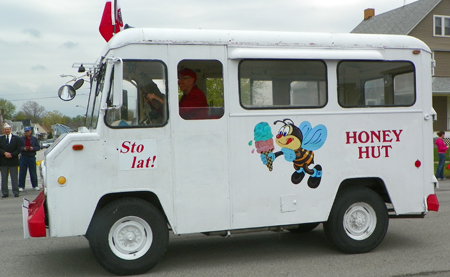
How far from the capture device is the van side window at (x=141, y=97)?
17.7ft

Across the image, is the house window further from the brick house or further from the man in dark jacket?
the man in dark jacket

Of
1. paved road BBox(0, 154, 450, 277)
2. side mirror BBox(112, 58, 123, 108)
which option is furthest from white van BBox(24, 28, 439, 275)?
paved road BBox(0, 154, 450, 277)

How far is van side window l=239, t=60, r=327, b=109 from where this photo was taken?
582cm

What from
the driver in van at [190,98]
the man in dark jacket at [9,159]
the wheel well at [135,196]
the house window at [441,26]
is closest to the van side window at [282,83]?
the driver in van at [190,98]

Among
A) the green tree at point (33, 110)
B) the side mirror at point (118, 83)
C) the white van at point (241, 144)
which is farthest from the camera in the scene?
the green tree at point (33, 110)

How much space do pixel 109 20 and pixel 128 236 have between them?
4226 millimetres

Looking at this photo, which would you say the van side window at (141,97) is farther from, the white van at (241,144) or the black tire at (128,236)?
the black tire at (128,236)

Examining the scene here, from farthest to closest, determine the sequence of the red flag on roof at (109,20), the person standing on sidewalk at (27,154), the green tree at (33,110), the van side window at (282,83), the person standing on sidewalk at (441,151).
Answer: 1. the green tree at (33,110)
2. the person standing on sidewalk at (441,151)
3. the person standing on sidewalk at (27,154)
4. the red flag on roof at (109,20)
5. the van side window at (282,83)

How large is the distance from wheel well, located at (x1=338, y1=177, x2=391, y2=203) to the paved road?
29.5 inches

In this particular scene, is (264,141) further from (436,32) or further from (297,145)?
(436,32)

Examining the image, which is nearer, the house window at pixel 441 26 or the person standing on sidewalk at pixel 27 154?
the person standing on sidewalk at pixel 27 154

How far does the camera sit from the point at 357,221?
6348 mm

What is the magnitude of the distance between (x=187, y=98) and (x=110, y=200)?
57.9 inches

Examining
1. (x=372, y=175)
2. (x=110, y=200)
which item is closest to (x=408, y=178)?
(x=372, y=175)
